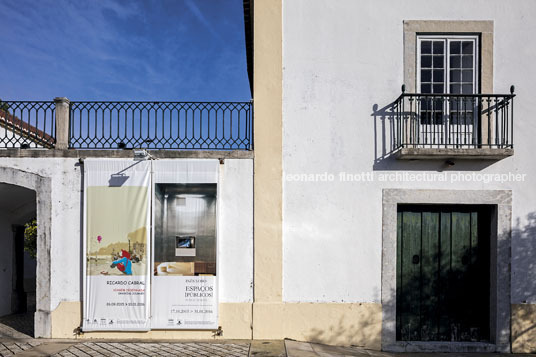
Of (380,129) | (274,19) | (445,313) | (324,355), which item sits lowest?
(324,355)

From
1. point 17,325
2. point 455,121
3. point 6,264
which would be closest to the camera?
point 455,121

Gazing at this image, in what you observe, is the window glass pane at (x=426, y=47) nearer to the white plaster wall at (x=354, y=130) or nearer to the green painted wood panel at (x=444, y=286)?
the white plaster wall at (x=354, y=130)

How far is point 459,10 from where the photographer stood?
659cm

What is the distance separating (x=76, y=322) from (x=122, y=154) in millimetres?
3138

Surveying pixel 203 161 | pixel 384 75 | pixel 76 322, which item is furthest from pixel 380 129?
pixel 76 322

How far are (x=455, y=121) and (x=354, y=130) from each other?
73.6 inches

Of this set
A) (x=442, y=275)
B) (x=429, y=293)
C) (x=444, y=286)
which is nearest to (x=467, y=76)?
(x=442, y=275)

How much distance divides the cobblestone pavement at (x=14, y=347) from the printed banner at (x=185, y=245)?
2056 mm

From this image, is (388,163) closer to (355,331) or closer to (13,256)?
(355,331)

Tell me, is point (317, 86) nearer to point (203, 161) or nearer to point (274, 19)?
point (274, 19)

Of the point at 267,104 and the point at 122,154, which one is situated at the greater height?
the point at 267,104

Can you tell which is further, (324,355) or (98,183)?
(98,183)

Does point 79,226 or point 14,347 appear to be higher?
point 79,226

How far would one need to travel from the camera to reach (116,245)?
6488 millimetres
